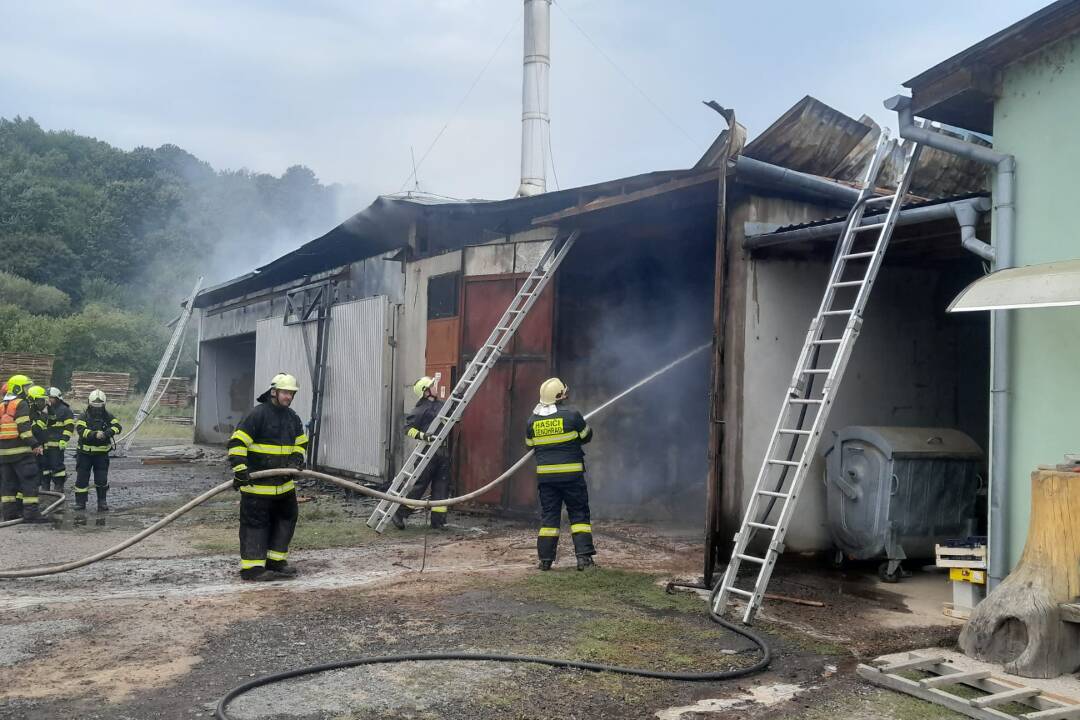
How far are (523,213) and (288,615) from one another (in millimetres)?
6322

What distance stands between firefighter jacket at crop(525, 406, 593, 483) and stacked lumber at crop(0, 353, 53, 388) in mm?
24527

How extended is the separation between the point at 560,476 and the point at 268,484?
2370 mm

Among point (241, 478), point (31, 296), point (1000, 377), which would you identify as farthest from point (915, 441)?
point (31, 296)

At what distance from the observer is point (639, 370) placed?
35.6ft

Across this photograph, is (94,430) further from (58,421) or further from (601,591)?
Answer: (601,591)

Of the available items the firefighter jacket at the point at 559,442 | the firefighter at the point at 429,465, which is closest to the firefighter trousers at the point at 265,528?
the firefighter jacket at the point at 559,442

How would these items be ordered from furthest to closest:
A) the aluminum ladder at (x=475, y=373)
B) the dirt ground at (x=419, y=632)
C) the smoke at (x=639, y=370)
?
the smoke at (x=639, y=370) < the aluminum ladder at (x=475, y=373) < the dirt ground at (x=419, y=632)

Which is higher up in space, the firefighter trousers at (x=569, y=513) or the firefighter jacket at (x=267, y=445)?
the firefighter jacket at (x=267, y=445)

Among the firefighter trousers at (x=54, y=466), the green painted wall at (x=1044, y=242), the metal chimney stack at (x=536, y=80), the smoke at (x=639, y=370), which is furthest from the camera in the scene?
the metal chimney stack at (x=536, y=80)

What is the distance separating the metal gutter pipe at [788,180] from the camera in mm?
7445

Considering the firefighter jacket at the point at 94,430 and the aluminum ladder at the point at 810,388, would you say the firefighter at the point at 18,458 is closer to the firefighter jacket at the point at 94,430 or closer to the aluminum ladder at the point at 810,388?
the firefighter jacket at the point at 94,430

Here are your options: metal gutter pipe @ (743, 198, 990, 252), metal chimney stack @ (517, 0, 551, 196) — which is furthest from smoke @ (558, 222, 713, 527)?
metal chimney stack @ (517, 0, 551, 196)

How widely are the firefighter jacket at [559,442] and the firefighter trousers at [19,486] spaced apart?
6.17 meters

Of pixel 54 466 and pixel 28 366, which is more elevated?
pixel 28 366
